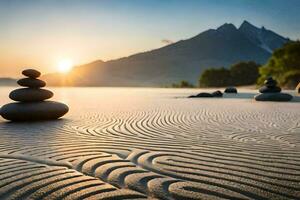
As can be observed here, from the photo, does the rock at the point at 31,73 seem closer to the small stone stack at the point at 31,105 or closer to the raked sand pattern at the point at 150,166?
the small stone stack at the point at 31,105

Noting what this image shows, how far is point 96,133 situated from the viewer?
641 cm

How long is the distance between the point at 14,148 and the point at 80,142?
1059 mm

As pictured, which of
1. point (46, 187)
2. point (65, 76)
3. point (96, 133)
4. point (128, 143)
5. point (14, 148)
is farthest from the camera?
point (65, 76)

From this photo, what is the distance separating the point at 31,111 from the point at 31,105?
0.27 metres

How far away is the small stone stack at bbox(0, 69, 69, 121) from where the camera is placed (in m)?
8.77

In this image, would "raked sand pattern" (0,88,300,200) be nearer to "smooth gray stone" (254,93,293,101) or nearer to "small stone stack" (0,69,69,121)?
"small stone stack" (0,69,69,121)

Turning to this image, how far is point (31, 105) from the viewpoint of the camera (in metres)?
8.96

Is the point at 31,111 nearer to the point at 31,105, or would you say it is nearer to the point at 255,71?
the point at 31,105

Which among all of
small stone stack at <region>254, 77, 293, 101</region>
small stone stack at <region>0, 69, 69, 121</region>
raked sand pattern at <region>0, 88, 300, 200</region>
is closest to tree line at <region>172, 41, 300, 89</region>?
small stone stack at <region>254, 77, 293, 101</region>

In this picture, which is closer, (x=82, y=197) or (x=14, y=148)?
(x=82, y=197)

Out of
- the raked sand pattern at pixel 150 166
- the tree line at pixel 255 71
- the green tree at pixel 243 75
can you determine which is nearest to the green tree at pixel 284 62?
the tree line at pixel 255 71

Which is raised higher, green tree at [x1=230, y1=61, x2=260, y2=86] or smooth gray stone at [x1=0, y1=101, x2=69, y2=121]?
green tree at [x1=230, y1=61, x2=260, y2=86]

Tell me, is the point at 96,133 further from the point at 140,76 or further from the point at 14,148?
the point at 140,76

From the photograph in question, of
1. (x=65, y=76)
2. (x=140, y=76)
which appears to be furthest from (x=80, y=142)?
(x=140, y=76)
